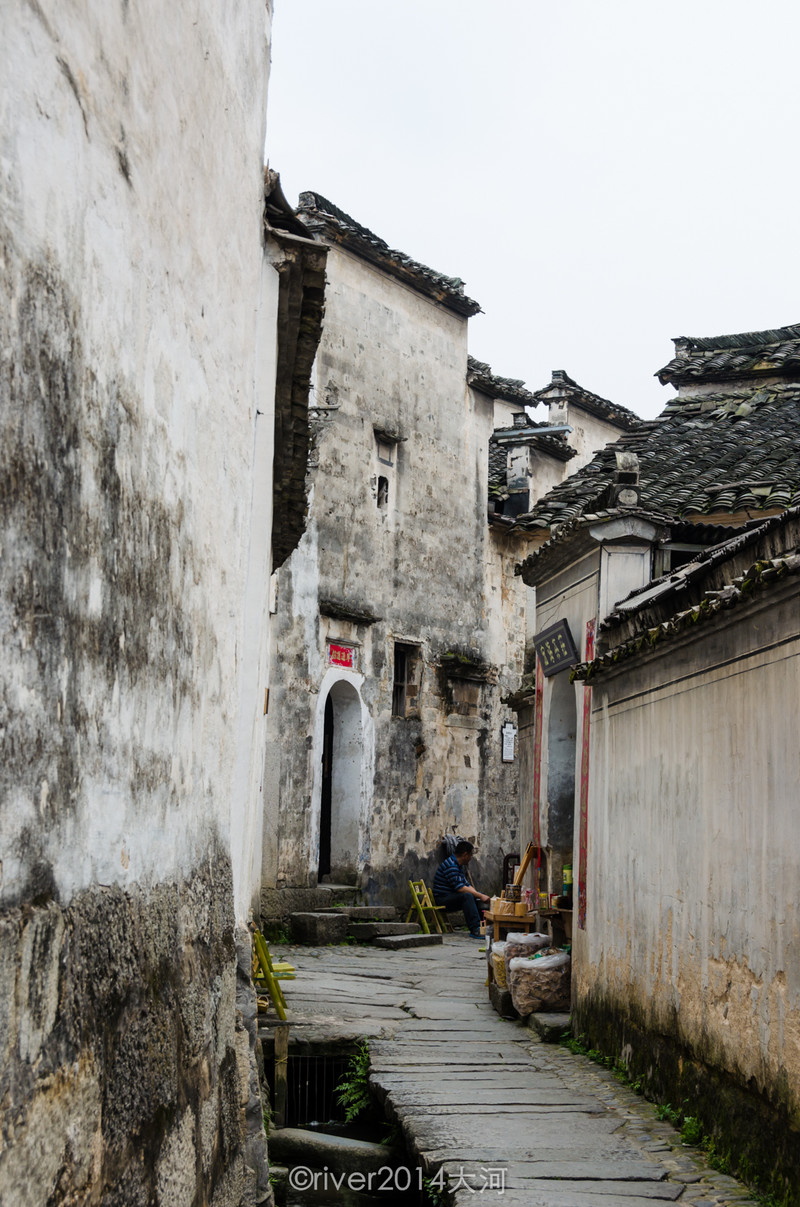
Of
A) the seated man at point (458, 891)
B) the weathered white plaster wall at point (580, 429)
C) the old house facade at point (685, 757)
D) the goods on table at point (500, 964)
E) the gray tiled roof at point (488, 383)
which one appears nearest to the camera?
the old house facade at point (685, 757)

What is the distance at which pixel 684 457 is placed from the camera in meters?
12.0

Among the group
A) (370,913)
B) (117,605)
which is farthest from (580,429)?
(117,605)

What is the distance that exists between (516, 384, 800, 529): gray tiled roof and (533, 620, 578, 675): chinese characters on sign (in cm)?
103

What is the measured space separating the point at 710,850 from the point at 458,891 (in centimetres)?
1179

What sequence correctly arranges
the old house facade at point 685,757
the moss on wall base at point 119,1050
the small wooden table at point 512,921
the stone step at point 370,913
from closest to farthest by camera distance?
the moss on wall base at point 119,1050
the old house facade at point 685,757
the small wooden table at point 512,921
the stone step at point 370,913

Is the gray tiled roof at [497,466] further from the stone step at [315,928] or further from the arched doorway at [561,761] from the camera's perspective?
the arched doorway at [561,761]

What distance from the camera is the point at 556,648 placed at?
422 inches

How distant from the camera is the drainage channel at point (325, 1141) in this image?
21.3 feet

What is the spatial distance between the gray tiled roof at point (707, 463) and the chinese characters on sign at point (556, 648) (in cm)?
103

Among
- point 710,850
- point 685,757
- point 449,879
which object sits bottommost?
point 449,879

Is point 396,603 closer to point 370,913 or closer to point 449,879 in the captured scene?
point 449,879

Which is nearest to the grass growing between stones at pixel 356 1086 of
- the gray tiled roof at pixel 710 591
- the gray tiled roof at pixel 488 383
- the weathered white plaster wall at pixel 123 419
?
the gray tiled roof at pixel 710 591

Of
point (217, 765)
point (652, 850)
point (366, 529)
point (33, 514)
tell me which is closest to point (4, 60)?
point (33, 514)

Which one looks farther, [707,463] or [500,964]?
[707,463]
